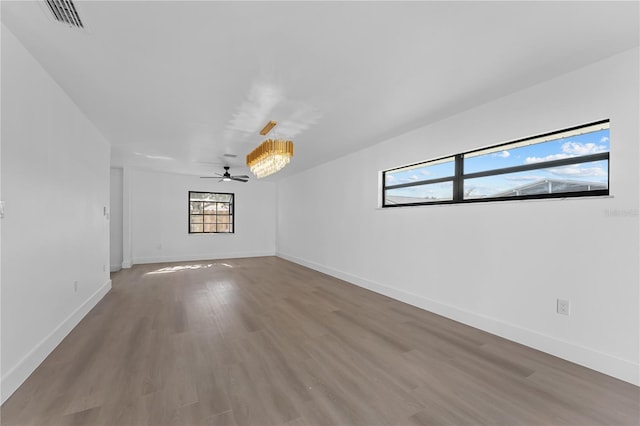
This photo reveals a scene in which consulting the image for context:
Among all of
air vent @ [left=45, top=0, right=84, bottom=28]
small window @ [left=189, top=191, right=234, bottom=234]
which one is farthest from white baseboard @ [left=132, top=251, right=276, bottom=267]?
air vent @ [left=45, top=0, right=84, bottom=28]

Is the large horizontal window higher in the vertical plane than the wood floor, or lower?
higher

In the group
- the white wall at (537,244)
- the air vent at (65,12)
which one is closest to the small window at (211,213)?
the white wall at (537,244)

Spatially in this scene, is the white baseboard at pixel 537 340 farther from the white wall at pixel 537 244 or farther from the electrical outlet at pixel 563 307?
the electrical outlet at pixel 563 307

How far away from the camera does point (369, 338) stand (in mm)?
2727

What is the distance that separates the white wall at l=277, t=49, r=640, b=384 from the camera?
2039 mm

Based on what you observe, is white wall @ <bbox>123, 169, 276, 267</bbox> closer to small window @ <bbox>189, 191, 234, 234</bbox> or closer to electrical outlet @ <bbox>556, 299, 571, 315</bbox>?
small window @ <bbox>189, 191, 234, 234</bbox>

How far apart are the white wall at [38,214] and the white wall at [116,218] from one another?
11.8 ft

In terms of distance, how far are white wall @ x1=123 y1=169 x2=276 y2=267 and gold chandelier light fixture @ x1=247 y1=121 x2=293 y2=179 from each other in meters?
4.61

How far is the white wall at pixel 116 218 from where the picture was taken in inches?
254

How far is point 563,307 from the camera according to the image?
7.66ft

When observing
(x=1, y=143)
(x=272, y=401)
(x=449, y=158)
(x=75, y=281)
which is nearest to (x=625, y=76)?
(x=449, y=158)

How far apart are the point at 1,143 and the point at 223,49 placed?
157 centimetres

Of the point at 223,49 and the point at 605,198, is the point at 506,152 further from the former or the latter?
the point at 223,49

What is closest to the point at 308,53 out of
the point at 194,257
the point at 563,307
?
the point at 563,307
